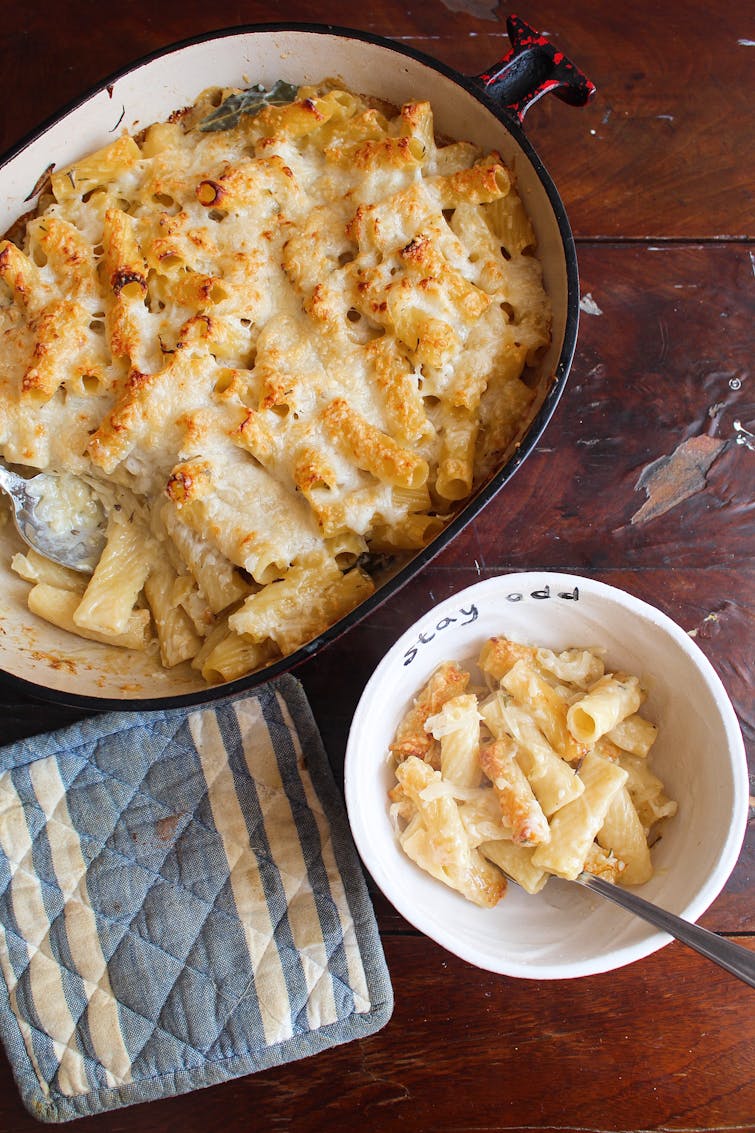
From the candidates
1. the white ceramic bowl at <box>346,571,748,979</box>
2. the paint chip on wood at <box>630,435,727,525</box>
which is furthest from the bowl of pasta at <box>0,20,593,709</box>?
the paint chip on wood at <box>630,435,727,525</box>

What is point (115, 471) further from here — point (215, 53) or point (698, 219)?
point (698, 219)

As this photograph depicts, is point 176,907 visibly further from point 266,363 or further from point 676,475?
point 676,475

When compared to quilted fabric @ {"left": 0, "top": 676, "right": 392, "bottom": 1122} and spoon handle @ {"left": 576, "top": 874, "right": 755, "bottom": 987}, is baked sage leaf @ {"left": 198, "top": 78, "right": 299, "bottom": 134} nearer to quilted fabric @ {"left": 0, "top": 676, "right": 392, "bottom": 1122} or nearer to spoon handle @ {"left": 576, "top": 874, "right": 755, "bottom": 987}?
quilted fabric @ {"left": 0, "top": 676, "right": 392, "bottom": 1122}

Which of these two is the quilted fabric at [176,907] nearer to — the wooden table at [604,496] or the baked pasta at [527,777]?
the wooden table at [604,496]

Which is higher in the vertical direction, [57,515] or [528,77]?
[528,77]

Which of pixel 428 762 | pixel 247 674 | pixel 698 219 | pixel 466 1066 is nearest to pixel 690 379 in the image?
pixel 698 219

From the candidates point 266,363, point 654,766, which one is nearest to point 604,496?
point 654,766

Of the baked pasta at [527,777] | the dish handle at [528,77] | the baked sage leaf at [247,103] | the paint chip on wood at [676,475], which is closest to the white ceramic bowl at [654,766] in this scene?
the baked pasta at [527,777]
